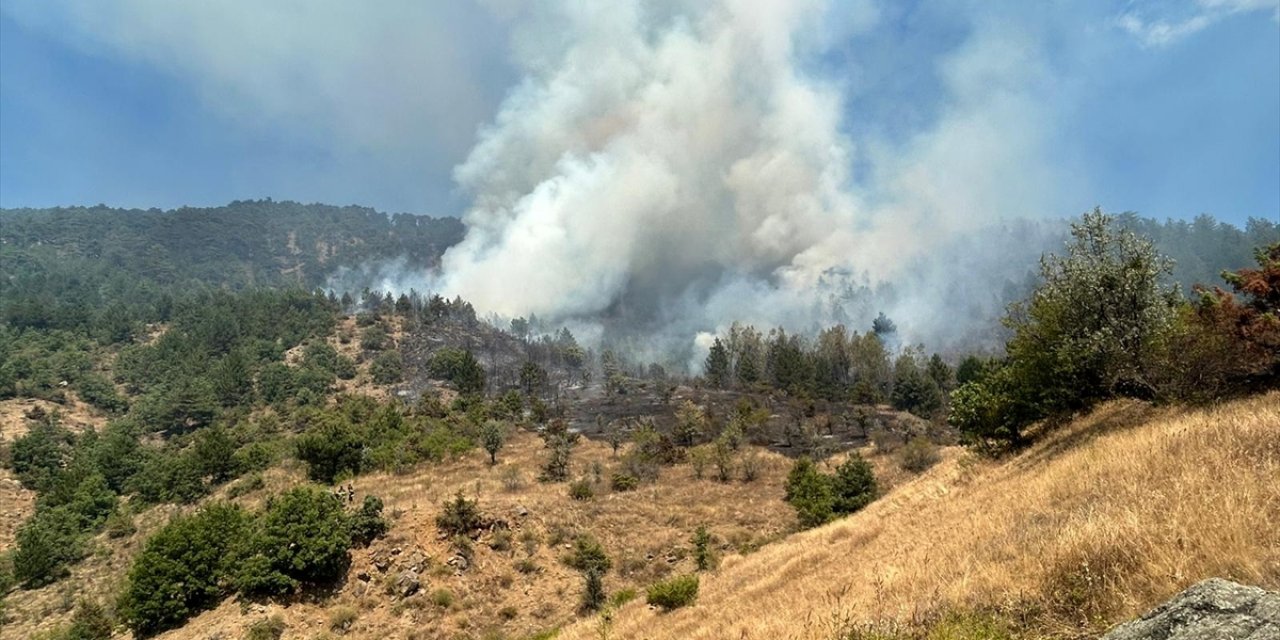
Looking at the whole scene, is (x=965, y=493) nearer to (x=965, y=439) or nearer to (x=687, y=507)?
(x=965, y=439)

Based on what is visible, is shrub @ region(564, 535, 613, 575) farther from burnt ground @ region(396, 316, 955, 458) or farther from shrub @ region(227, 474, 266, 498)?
shrub @ region(227, 474, 266, 498)

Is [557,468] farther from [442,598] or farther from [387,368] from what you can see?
[387,368]

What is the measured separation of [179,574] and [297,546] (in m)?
5.35

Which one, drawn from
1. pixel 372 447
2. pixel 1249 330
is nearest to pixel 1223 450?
pixel 1249 330

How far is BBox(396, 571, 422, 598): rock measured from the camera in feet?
109

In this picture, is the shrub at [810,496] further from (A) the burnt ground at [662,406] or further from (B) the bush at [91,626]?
(B) the bush at [91,626]

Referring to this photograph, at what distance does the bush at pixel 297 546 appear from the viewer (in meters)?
31.3

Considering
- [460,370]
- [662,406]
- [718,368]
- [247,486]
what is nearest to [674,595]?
[247,486]

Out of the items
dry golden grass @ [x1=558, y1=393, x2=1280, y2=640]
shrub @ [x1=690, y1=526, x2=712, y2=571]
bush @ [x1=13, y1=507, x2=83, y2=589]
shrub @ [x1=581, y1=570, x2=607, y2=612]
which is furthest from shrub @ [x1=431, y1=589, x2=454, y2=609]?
bush @ [x1=13, y1=507, x2=83, y2=589]

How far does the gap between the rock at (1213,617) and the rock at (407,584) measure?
115 feet

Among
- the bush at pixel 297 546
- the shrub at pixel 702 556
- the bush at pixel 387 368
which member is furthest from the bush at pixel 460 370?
the shrub at pixel 702 556

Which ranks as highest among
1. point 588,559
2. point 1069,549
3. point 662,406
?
point 662,406

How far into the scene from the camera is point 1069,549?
6.62 m

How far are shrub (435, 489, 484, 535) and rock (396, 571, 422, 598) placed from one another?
3973 mm
